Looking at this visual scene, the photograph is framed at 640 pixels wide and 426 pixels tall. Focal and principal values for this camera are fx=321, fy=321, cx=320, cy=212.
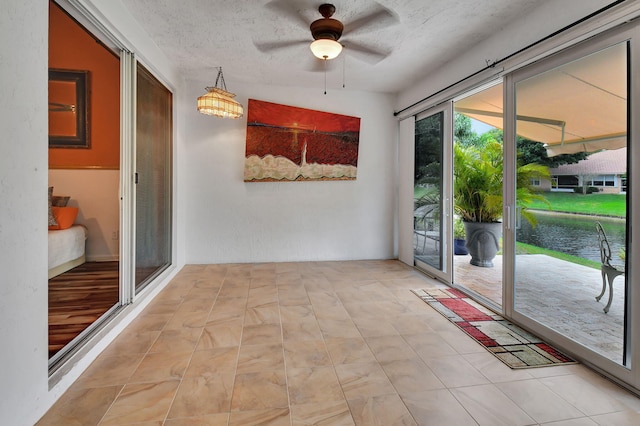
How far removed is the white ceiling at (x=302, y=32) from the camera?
2.73 m

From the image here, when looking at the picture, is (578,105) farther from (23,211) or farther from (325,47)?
(23,211)

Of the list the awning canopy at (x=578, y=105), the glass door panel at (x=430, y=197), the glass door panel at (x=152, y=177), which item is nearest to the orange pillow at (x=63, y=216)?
the glass door panel at (x=152, y=177)

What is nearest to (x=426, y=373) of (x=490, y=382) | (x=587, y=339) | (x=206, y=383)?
(x=490, y=382)

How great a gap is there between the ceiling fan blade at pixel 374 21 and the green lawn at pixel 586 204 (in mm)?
Result: 2037

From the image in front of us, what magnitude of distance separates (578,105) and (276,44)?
283 centimetres

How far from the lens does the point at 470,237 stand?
5.15m

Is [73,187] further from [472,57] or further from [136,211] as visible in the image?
Answer: [472,57]

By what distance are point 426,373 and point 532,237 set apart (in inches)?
60.3

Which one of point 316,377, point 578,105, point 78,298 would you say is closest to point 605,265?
point 578,105

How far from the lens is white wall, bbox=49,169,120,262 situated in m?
4.47

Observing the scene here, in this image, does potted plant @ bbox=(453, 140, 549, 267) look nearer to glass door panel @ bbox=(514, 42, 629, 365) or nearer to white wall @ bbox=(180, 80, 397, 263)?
white wall @ bbox=(180, 80, 397, 263)

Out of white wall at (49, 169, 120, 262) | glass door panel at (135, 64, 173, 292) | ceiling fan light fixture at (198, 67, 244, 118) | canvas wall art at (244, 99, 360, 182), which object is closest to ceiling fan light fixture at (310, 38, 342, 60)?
ceiling fan light fixture at (198, 67, 244, 118)

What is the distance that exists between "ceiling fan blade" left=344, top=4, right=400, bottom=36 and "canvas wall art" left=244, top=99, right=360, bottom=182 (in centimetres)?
195

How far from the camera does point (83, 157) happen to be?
4484 mm
